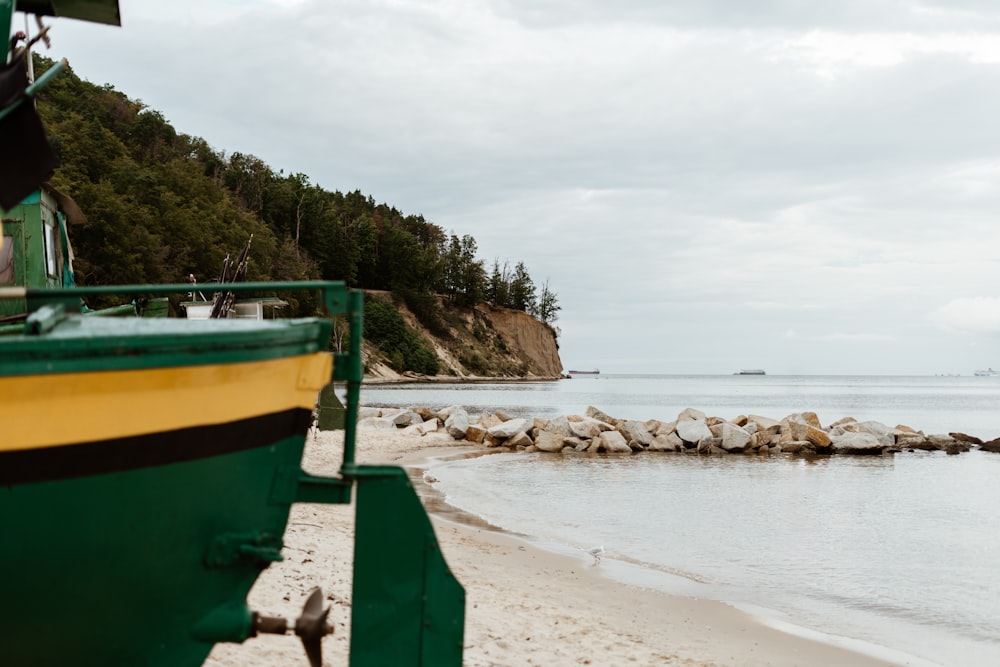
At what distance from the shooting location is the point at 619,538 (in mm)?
15984

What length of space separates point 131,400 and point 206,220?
61.7 metres

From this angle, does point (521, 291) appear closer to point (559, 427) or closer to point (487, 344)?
point (487, 344)

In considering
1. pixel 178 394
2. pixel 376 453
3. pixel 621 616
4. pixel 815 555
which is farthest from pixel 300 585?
pixel 376 453

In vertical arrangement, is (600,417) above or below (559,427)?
above

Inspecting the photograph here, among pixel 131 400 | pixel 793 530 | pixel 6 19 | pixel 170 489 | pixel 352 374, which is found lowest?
pixel 793 530

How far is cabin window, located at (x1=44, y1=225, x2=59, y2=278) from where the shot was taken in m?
6.33

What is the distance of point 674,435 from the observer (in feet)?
108

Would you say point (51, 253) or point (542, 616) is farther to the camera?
point (542, 616)

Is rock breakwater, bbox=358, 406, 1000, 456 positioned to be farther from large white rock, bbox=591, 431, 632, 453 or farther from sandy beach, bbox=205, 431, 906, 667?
sandy beach, bbox=205, 431, 906, 667

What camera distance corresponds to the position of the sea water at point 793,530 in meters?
11.3

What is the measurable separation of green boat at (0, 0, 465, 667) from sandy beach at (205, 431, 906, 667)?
2.34 metres

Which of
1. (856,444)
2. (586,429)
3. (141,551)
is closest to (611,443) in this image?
(586,429)

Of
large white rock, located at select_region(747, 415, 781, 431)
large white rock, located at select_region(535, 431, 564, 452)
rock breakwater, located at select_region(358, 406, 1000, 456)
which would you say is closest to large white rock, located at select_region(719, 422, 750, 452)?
rock breakwater, located at select_region(358, 406, 1000, 456)

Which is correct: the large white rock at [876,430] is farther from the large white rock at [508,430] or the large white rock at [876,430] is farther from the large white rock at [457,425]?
the large white rock at [457,425]
